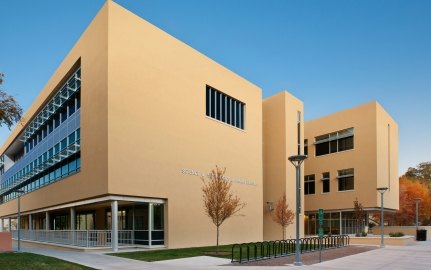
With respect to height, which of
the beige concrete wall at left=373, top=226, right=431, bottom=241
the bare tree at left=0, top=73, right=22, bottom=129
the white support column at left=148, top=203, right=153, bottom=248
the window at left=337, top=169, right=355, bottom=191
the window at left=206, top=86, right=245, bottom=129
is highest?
the window at left=206, top=86, right=245, bottom=129

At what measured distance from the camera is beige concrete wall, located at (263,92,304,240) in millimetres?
41969

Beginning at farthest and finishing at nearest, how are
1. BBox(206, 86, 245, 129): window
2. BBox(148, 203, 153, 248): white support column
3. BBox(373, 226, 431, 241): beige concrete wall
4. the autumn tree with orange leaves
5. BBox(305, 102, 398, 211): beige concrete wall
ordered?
the autumn tree with orange leaves
BBox(373, 226, 431, 241): beige concrete wall
BBox(305, 102, 398, 211): beige concrete wall
BBox(206, 86, 245, 129): window
BBox(148, 203, 153, 248): white support column

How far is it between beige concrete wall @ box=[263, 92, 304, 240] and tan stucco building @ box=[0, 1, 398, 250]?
17 centimetres

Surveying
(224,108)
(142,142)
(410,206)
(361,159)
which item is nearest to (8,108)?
(142,142)

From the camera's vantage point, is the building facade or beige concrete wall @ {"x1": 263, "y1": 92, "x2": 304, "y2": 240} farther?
the building facade

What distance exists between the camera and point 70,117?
31.9m

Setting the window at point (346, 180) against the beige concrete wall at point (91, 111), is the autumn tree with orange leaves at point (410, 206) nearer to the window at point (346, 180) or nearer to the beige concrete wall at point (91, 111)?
the window at point (346, 180)

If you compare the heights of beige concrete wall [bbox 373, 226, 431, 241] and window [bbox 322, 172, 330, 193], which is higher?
window [bbox 322, 172, 330, 193]

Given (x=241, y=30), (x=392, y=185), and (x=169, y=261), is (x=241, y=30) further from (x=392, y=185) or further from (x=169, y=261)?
(x=392, y=185)

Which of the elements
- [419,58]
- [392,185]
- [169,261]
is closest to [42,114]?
[169,261]

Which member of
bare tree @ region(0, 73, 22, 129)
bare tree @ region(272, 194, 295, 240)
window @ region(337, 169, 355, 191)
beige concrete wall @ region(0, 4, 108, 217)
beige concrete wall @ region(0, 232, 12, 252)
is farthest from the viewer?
window @ region(337, 169, 355, 191)

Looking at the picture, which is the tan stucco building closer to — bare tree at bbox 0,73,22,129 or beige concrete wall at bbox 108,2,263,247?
beige concrete wall at bbox 108,2,263,247

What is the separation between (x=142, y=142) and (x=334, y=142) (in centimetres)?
3126

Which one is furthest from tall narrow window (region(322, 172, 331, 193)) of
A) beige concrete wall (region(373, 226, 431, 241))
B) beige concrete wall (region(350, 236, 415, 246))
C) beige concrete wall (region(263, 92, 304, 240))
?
beige concrete wall (region(350, 236, 415, 246))
